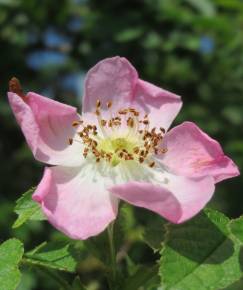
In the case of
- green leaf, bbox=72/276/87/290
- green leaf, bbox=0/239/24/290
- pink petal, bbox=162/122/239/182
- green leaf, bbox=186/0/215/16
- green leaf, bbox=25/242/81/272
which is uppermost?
pink petal, bbox=162/122/239/182

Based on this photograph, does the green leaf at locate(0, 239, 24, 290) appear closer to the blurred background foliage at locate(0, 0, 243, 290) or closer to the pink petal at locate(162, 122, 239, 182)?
the pink petal at locate(162, 122, 239, 182)

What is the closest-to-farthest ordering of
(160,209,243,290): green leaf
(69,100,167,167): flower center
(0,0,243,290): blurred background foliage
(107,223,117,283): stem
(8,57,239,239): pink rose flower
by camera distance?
1. (160,209,243,290): green leaf
2. (8,57,239,239): pink rose flower
3. (107,223,117,283): stem
4. (69,100,167,167): flower center
5. (0,0,243,290): blurred background foliage

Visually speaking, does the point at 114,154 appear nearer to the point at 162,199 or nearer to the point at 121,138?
the point at 121,138

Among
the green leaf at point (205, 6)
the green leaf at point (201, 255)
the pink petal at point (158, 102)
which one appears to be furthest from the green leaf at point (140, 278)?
the green leaf at point (205, 6)

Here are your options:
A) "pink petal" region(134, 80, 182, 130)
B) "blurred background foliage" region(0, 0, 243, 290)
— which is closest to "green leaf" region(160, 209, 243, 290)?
"pink petal" region(134, 80, 182, 130)

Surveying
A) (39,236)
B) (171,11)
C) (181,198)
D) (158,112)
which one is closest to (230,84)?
(171,11)

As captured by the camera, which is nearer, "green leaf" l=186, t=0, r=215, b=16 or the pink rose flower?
the pink rose flower

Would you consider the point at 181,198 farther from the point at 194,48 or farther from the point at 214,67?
the point at 214,67

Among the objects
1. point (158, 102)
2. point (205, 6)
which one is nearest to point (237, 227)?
point (158, 102)
